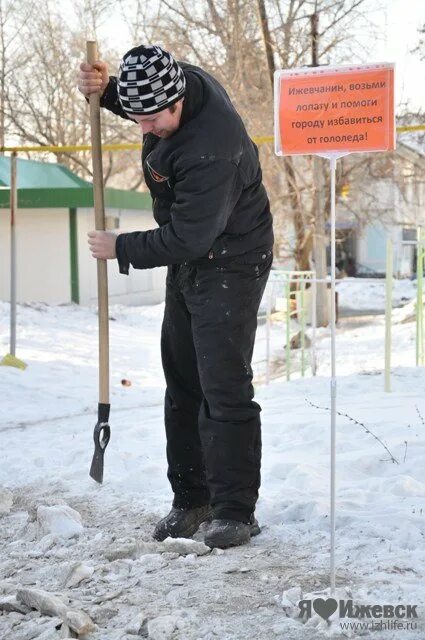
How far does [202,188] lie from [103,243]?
1.66 ft

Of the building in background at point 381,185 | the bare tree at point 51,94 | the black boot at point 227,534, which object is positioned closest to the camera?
the black boot at point 227,534

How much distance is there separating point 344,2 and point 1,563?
62.1 feet

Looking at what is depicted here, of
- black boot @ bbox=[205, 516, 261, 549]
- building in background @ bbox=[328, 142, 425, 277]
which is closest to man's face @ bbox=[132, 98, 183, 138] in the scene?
black boot @ bbox=[205, 516, 261, 549]

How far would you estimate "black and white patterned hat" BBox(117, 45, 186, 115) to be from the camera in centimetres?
343

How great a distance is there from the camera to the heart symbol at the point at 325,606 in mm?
2875

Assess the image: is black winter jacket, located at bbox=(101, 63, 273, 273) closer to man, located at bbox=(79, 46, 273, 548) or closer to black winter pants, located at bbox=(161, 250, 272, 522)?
man, located at bbox=(79, 46, 273, 548)

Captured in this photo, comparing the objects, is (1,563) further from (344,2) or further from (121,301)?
(121,301)

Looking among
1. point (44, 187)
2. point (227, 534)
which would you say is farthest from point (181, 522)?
point (44, 187)

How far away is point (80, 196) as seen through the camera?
2228 cm

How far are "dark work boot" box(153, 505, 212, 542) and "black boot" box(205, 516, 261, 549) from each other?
17 cm

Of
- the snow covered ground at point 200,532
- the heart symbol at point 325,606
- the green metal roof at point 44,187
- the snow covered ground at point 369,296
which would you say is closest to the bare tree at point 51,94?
the green metal roof at point 44,187

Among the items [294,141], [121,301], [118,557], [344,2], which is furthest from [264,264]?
[121,301]

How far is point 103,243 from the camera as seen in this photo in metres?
3.72

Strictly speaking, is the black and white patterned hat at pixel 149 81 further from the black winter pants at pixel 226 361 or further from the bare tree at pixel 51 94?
the bare tree at pixel 51 94
